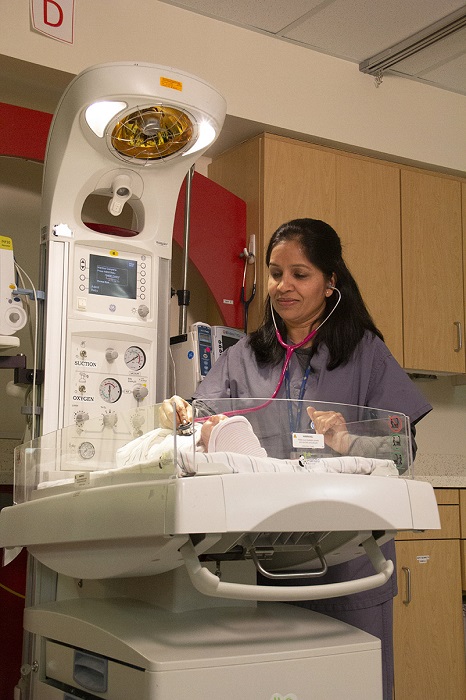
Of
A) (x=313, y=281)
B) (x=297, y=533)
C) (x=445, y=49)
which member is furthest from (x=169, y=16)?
(x=297, y=533)

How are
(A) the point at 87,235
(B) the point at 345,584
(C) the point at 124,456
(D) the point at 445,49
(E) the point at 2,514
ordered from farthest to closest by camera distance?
(D) the point at 445,49 → (A) the point at 87,235 → (E) the point at 2,514 → (C) the point at 124,456 → (B) the point at 345,584

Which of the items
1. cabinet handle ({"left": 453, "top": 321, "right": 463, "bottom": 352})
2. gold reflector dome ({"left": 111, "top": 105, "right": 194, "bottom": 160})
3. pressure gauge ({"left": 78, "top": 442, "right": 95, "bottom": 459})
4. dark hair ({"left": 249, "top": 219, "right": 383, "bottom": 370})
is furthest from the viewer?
cabinet handle ({"left": 453, "top": 321, "right": 463, "bottom": 352})

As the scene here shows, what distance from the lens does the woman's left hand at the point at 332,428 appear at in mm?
1360

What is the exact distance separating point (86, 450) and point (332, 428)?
437 mm

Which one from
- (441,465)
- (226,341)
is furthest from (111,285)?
(441,465)

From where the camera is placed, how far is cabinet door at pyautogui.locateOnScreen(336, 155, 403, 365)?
3643 millimetres

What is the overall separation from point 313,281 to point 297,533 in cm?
78

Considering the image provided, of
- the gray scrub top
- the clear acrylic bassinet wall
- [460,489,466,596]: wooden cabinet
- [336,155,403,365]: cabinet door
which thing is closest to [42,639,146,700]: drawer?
the clear acrylic bassinet wall

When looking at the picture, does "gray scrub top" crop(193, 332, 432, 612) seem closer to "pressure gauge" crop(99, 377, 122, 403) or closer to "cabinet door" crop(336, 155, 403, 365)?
"pressure gauge" crop(99, 377, 122, 403)

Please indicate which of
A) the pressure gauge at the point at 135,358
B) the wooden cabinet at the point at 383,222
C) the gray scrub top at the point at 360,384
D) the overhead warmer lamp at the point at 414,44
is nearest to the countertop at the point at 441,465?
the wooden cabinet at the point at 383,222

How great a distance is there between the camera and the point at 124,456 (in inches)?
54.2

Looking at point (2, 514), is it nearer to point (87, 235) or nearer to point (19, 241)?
point (87, 235)

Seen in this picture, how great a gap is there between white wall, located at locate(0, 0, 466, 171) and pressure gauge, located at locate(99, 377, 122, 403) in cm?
132

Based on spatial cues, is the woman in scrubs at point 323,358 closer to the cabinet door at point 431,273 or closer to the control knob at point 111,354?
the control knob at point 111,354
